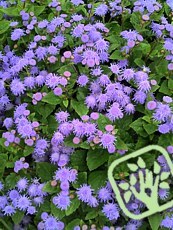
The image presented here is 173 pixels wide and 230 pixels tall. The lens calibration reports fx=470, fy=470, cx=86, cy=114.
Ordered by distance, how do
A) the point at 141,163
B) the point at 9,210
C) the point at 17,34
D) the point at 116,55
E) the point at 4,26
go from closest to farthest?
the point at 141,163, the point at 9,210, the point at 116,55, the point at 17,34, the point at 4,26

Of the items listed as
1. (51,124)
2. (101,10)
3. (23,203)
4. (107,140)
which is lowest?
(23,203)

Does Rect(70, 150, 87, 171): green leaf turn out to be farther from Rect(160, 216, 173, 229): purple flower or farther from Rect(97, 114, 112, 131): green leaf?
Rect(160, 216, 173, 229): purple flower

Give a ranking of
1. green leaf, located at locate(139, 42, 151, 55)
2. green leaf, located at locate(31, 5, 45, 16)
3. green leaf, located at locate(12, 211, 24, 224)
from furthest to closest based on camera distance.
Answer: green leaf, located at locate(31, 5, 45, 16)
green leaf, located at locate(139, 42, 151, 55)
green leaf, located at locate(12, 211, 24, 224)

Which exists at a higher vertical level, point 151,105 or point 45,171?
point 151,105

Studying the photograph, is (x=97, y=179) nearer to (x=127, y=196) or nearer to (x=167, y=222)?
(x=127, y=196)

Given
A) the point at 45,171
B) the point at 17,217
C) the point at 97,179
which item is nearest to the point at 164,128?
the point at 97,179

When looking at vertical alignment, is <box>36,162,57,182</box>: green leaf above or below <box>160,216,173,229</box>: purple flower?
above

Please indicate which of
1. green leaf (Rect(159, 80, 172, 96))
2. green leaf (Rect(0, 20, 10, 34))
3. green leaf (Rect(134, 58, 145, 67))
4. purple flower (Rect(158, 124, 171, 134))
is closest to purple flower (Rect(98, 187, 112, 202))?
purple flower (Rect(158, 124, 171, 134))

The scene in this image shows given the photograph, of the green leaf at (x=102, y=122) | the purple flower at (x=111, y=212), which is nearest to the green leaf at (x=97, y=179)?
the purple flower at (x=111, y=212)
